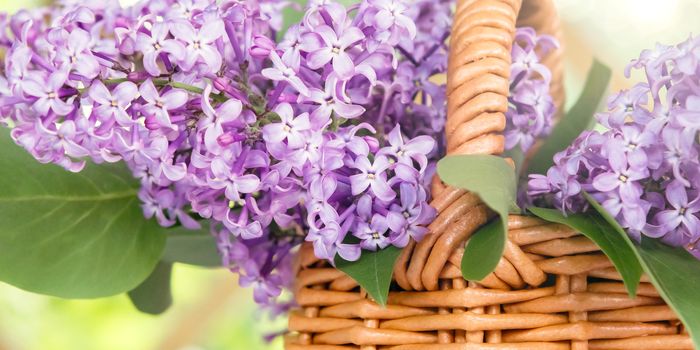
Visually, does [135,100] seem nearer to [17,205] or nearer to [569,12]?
[17,205]

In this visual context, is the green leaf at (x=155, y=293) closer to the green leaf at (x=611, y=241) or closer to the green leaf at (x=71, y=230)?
the green leaf at (x=71, y=230)

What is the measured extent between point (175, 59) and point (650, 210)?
0.26 meters

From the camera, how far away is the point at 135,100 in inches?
17.1

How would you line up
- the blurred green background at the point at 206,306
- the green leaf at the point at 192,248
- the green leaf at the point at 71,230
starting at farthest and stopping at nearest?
1. the blurred green background at the point at 206,306
2. the green leaf at the point at 192,248
3. the green leaf at the point at 71,230

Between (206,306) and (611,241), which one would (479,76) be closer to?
(611,241)

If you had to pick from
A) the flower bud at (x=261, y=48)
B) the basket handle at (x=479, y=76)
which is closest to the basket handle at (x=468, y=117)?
the basket handle at (x=479, y=76)

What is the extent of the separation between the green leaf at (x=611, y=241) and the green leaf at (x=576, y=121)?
0.11m

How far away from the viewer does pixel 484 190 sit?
1.23 ft

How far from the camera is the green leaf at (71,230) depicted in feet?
1.63

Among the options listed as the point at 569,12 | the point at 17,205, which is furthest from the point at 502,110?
the point at 569,12

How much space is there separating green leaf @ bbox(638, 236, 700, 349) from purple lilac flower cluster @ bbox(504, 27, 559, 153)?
10cm

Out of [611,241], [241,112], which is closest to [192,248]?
[241,112]

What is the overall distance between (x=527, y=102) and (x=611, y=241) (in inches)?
5.0

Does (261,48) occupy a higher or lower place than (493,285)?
higher
